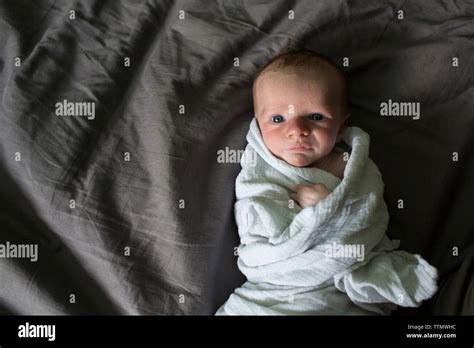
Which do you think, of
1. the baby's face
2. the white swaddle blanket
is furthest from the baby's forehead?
the white swaddle blanket

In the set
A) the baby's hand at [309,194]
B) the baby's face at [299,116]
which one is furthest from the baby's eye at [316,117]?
the baby's hand at [309,194]

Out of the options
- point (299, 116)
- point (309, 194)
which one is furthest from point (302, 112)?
point (309, 194)

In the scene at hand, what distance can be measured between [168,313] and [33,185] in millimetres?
284

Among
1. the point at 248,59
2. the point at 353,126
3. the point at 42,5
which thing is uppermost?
the point at 42,5

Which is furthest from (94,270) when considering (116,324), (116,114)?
(116,114)

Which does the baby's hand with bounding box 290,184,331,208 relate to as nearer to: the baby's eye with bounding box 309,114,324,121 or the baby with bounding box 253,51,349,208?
the baby with bounding box 253,51,349,208

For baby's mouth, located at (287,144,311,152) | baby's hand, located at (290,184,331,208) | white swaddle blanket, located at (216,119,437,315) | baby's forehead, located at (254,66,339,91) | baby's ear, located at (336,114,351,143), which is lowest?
white swaddle blanket, located at (216,119,437,315)

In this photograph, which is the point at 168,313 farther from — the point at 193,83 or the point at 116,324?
the point at 193,83

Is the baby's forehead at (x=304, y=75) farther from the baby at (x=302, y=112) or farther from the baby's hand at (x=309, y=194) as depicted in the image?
the baby's hand at (x=309, y=194)

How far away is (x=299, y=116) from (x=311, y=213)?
15cm

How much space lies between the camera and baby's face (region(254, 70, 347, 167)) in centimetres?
92

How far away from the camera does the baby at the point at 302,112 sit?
0.92m

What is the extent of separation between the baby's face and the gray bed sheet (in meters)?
0.07

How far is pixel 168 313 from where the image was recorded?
0.92 metres
